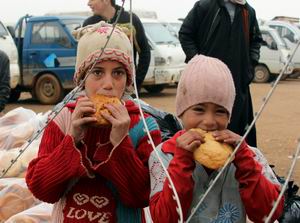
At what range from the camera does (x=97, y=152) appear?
213cm

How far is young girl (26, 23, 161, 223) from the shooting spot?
2.05 metres

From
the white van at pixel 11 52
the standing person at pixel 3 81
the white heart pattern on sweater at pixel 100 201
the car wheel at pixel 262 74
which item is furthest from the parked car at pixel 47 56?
the white heart pattern on sweater at pixel 100 201

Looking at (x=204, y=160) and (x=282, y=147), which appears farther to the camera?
(x=282, y=147)

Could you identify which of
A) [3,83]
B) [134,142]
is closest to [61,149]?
[134,142]

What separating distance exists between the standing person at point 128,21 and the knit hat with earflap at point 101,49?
2275 mm

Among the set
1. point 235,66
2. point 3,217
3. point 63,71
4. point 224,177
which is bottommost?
point 63,71

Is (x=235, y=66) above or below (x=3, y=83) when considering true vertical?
above

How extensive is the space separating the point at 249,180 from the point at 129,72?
62cm

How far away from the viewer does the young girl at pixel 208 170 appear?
1829mm

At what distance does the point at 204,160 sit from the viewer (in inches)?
71.6

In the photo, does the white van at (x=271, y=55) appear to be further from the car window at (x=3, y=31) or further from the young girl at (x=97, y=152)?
the young girl at (x=97, y=152)

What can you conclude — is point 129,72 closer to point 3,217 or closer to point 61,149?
point 61,149

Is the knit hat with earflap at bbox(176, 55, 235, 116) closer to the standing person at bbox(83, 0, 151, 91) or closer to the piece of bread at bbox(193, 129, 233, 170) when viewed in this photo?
the piece of bread at bbox(193, 129, 233, 170)

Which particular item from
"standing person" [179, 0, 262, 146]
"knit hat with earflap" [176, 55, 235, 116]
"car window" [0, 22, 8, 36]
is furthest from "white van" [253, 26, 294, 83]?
"knit hat with earflap" [176, 55, 235, 116]
